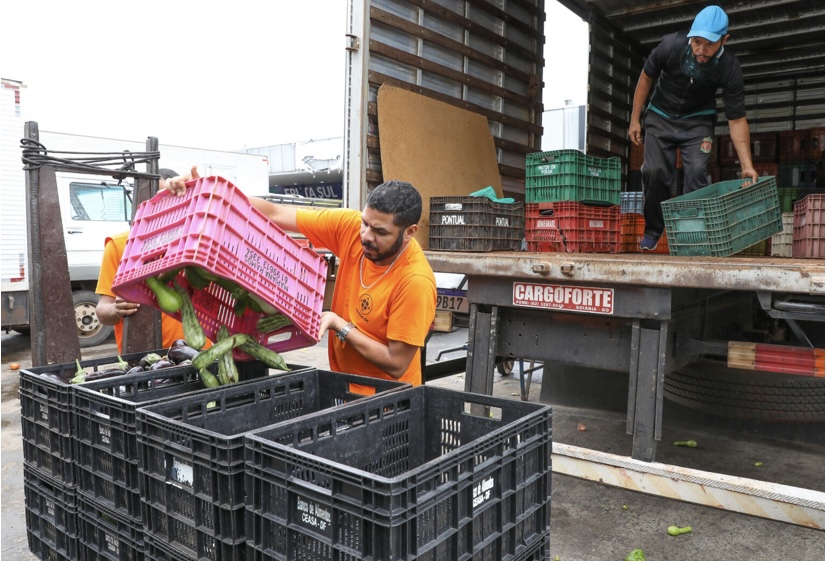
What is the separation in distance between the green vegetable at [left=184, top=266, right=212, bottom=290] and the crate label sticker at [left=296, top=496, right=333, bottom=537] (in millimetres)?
1041

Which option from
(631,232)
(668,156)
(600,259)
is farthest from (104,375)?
(631,232)

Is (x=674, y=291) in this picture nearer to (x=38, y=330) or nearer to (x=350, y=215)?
(x=350, y=215)

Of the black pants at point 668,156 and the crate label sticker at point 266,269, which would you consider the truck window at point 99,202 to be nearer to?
the black pants at point 668,156

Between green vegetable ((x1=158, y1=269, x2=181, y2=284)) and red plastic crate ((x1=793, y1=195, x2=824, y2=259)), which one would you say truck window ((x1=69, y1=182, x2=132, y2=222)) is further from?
red plastic crate ((x1=793, y1=195, x2=824, y2=259))

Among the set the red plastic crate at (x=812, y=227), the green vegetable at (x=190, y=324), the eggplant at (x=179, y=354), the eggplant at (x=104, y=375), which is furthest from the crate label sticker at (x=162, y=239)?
the red plastic crate at (x=812, y=227)

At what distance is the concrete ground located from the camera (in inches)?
140

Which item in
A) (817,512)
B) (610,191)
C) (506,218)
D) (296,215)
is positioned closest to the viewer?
(817,512)

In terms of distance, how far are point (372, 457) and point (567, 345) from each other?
2.18m

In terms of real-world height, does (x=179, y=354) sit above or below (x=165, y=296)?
below

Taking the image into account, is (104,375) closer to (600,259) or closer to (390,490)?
(390,490)

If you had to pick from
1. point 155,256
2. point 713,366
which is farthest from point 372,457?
point 713,366

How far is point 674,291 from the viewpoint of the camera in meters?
3.76

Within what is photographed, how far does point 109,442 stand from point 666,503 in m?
3.55

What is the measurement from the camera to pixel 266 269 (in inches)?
84.9
